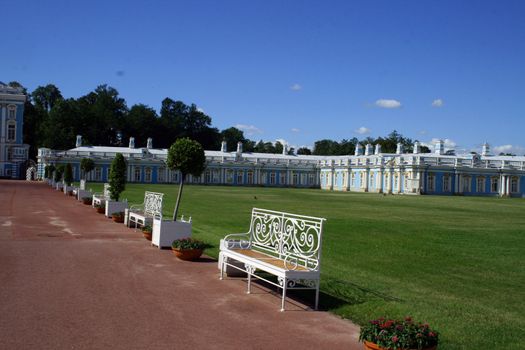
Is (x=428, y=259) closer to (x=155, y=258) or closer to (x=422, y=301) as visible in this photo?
(x=422, y=301)

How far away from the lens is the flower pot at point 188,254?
37.7 ft

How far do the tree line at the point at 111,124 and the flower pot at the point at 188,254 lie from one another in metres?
80.2

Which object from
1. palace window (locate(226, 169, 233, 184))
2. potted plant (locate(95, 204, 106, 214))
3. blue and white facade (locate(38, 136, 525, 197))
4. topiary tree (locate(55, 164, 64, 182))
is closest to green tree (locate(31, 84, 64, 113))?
blue and white facade (locate(38, 136, 525, 197))

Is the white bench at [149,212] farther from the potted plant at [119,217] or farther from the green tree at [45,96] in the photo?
the green tree at [45,96]

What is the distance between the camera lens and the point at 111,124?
344 ft

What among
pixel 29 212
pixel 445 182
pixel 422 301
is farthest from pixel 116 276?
pixel 445 182

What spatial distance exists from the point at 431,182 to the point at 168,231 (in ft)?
205

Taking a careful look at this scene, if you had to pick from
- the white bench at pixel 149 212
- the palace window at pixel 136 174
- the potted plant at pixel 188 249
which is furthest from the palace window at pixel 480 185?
the potted plant at pixel 188 249

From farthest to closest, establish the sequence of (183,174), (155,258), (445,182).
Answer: (445,182) → (183,174) → (155,258)

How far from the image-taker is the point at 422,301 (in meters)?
8.21

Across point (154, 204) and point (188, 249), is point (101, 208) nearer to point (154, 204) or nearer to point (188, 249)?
point (154, 204)

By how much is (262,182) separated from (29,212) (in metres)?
72.9

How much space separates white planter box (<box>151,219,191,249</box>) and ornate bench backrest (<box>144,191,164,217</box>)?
145 centimetres

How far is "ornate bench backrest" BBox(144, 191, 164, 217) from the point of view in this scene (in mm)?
15492
